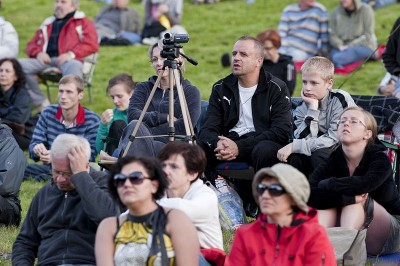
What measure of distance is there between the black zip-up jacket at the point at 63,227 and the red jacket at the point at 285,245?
106cm

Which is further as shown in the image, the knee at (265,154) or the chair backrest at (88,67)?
the chair backrest at (88,67)

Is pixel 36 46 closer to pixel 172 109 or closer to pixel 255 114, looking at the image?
pixel 255 114

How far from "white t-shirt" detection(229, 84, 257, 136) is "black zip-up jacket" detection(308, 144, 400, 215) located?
127cm

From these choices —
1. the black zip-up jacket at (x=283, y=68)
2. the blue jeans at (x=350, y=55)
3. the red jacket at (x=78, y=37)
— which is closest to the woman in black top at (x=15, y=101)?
the red jacket at (x=78, y=37)

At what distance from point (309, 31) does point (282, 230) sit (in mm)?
11289

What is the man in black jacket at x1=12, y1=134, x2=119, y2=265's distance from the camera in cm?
707

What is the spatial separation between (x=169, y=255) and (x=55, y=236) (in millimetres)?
1123

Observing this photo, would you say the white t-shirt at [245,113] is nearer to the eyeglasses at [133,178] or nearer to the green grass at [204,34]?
the eyeglasses at [133,178]

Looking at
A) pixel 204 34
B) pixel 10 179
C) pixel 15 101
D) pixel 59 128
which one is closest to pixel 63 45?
pixel 15 101

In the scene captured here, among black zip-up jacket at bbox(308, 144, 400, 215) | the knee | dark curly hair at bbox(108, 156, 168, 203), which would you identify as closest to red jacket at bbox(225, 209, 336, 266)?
dark curly hair at bbox(108, 156, 168, 203)

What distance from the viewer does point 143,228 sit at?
21.4 ft

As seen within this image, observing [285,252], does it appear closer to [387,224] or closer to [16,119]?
[387,224]

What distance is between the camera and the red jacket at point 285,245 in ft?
21.0

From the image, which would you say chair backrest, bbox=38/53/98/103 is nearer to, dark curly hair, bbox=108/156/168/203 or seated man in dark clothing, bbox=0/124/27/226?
seated man in dark clothing, bbox=0/124/27/226
